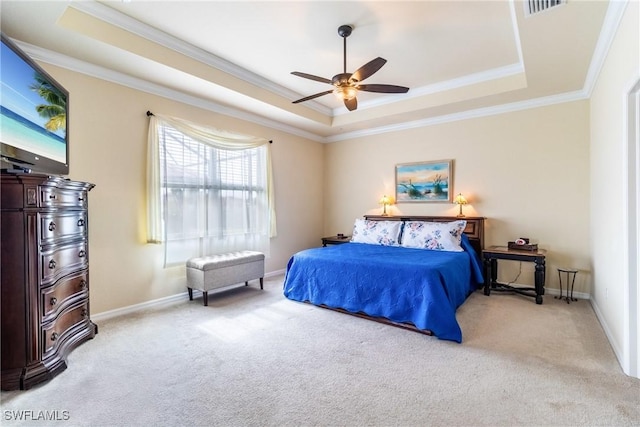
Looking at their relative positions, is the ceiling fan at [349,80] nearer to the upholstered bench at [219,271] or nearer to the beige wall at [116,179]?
the beige wall at [116,179]

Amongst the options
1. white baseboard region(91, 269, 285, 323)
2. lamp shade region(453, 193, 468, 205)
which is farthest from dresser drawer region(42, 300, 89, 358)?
lamp shade region(453, 193, 468, 205)

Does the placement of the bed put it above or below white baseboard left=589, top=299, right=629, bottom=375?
above

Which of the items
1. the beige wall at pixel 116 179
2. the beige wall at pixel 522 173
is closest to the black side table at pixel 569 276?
the beige wall at pixel 522 173

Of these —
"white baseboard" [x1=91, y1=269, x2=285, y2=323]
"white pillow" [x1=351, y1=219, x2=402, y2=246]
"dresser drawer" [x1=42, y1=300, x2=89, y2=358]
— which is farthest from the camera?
"white pillow" [x1=351, y1=219, x2=402, y2=246]

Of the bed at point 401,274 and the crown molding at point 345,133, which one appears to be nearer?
the crown molding at point 345,133

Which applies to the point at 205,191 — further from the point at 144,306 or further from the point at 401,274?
the point at 401,274

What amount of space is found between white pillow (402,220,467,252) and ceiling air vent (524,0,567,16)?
2604mm

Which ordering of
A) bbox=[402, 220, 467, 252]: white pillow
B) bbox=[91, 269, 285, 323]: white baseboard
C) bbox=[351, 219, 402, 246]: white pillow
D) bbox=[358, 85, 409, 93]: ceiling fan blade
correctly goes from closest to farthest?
bbox=[358, 85, 409, 93]: ceiling fan blade < bbox=[91, 269, 285, 323]: white baseboard < bbox=[402, 220, 467, 252]: white pillow < bbox=[351, 219, 402, 246]: white pillow

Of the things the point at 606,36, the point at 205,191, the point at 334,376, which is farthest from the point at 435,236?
the point at 205,191

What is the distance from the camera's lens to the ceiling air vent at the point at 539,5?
219cm

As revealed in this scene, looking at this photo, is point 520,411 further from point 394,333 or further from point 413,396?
point 394,333

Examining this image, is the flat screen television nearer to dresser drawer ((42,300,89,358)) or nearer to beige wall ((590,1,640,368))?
dresser drawer ((42,300,89,358))

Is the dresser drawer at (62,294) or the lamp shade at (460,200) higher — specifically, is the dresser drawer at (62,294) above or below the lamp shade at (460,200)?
below

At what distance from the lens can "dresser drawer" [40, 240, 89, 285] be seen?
2.16m
